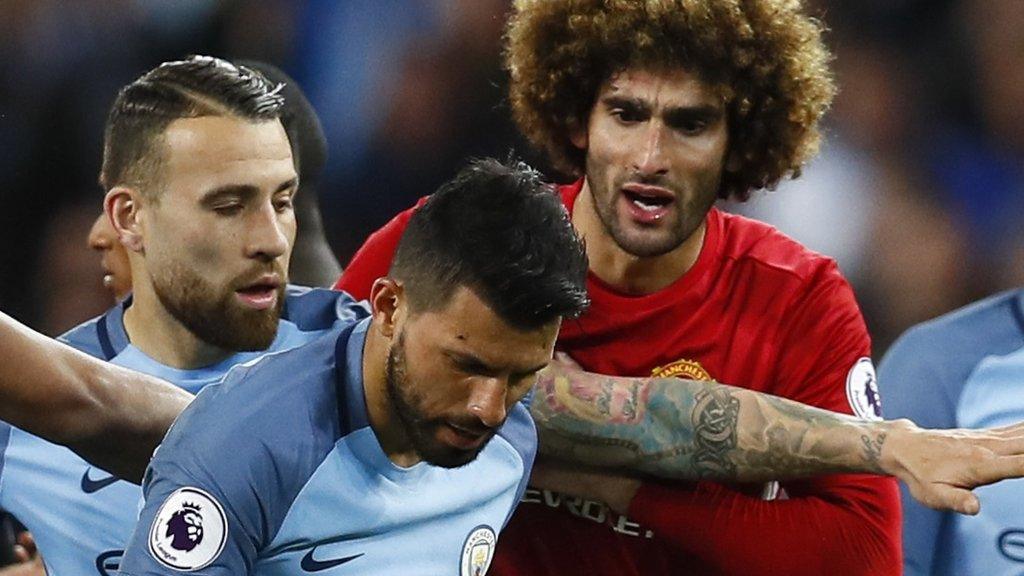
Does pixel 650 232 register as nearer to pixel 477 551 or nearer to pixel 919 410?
pixel 477 551

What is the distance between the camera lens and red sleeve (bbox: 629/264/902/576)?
8.73 feet

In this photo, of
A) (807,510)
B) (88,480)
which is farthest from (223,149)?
(807,510)

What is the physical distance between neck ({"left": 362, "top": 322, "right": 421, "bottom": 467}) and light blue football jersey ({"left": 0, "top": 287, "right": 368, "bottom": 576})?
0.48 metres

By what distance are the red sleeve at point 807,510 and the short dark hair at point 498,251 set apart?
58cm

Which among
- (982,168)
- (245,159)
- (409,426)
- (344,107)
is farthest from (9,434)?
(982,168)

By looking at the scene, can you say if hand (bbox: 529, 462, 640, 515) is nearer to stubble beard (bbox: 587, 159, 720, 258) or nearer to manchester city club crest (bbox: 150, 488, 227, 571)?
stubble beard (bbox: 587, 159, 720, 258)

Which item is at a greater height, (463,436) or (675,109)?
(675,109)

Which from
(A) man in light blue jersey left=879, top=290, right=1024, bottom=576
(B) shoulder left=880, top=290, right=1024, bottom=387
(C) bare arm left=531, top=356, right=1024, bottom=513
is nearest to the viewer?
(C) bare arm left=531, top=356, right=1024, bottom=513

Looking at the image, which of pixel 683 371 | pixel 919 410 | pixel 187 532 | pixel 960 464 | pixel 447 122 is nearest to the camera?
pixel 187 532

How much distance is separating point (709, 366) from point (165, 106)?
39.5 inches

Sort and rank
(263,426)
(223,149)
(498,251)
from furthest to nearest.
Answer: (223,149) < (498,251) < (263,426)

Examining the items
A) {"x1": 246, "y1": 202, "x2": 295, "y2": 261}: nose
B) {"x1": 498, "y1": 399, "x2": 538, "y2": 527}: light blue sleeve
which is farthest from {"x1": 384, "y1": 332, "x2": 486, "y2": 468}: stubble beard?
{"x1": 246, "y1": 202, "x2": 295, "y2": 261}: nose

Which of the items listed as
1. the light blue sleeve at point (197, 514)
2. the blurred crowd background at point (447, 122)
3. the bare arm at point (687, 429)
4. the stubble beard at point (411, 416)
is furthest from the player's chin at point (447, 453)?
the blurred crowd background at point (447, 122)

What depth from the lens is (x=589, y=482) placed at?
2.71 metres
